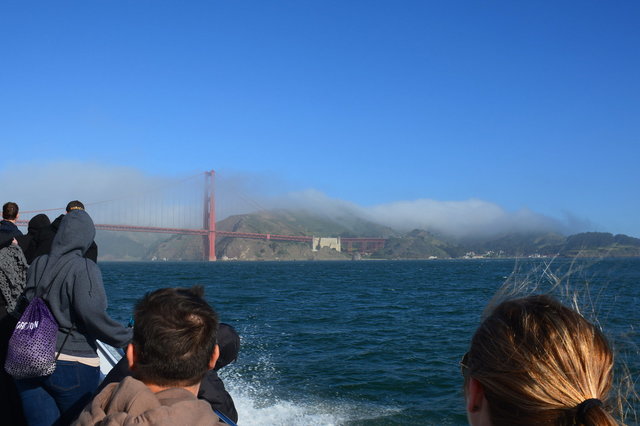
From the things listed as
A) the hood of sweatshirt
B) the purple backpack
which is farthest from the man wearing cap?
the purple backpack

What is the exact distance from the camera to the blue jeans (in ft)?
7.31

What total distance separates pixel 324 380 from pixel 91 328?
6.34m

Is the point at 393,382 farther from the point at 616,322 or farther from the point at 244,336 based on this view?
the point at 616,322

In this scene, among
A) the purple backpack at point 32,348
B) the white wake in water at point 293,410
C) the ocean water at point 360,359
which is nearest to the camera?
the purple backpack at point 32,348

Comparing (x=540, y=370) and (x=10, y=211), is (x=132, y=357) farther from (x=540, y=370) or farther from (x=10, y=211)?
(x=10, y=211)

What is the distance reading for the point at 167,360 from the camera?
132 centimetres

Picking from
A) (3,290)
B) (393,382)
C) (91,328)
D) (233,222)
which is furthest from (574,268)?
(233,222)

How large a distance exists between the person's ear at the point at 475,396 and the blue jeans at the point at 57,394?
1911 mm

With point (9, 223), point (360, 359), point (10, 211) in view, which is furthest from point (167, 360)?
point (360, 359)

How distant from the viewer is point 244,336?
12016 millimetres

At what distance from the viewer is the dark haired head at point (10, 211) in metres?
3.20

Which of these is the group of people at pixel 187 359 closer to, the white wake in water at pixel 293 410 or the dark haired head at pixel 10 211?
the dark haired head at pixel 10 211

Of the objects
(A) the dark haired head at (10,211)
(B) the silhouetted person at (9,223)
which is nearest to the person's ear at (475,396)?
(B) the silhouetted person at (9,223)

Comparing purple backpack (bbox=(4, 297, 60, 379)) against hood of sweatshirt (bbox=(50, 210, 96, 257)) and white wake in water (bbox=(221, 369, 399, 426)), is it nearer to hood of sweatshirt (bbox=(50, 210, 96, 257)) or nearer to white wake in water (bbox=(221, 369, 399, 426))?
hood of sweatshirt (bbox=(50, 210, 96, 257))
